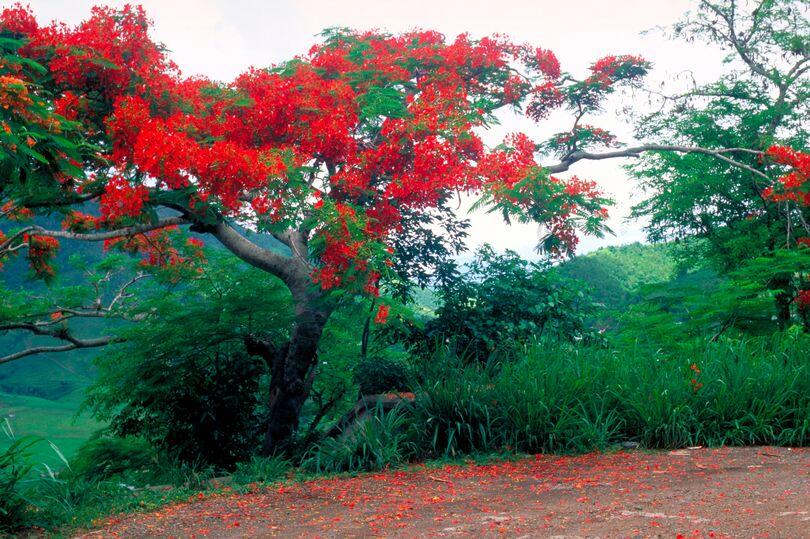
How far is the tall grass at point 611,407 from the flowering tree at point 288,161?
1189 mm

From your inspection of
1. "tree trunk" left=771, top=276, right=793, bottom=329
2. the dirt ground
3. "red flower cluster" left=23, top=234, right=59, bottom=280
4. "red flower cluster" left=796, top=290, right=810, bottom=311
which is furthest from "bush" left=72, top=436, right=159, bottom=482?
"tree trunk" left=771, top=276, right=793, bottom=329

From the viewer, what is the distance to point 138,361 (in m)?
9.84

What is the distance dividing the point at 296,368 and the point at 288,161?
2.73 m

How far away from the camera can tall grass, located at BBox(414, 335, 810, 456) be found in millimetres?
6492

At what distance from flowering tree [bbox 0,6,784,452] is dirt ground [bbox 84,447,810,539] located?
2.02m

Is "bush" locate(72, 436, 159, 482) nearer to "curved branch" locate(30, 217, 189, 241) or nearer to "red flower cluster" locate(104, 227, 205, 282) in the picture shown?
"red flower cluster" locate(104, 227, 205, 282)

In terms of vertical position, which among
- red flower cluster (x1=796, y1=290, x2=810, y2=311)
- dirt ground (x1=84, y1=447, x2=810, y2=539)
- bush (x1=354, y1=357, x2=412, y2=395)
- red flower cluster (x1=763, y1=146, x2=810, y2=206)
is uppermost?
red flower cluster (x1=763, y1=146, x2=810, y2=206)

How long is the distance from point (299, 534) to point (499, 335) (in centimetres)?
455

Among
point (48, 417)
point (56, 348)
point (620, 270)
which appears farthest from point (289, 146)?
point (620, 270)

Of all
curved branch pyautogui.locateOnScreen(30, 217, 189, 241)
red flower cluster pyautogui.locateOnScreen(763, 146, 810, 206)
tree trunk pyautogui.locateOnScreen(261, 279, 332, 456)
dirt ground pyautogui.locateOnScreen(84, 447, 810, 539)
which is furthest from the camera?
red flower cluster pyautogui.locateOnScreen(763, 146, 810, 206)

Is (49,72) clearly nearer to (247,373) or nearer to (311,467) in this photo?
(247,373)

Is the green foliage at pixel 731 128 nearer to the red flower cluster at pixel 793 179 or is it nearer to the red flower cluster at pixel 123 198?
the red flower cluster at pixel 793 179

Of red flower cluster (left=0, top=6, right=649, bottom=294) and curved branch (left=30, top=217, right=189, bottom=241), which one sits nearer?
red flower cluster (left=0, top=6, right=649, bottom=294)

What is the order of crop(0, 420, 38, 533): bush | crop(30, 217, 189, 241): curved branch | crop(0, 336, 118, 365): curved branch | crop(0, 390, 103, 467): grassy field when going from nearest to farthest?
crop(0, 420, 38, 533): bush → crop(30, 217, 189, 241): curved branch → crop(0, 336, 118, 365): curved branch → crop(0, 390, 103, 467): grassy field
